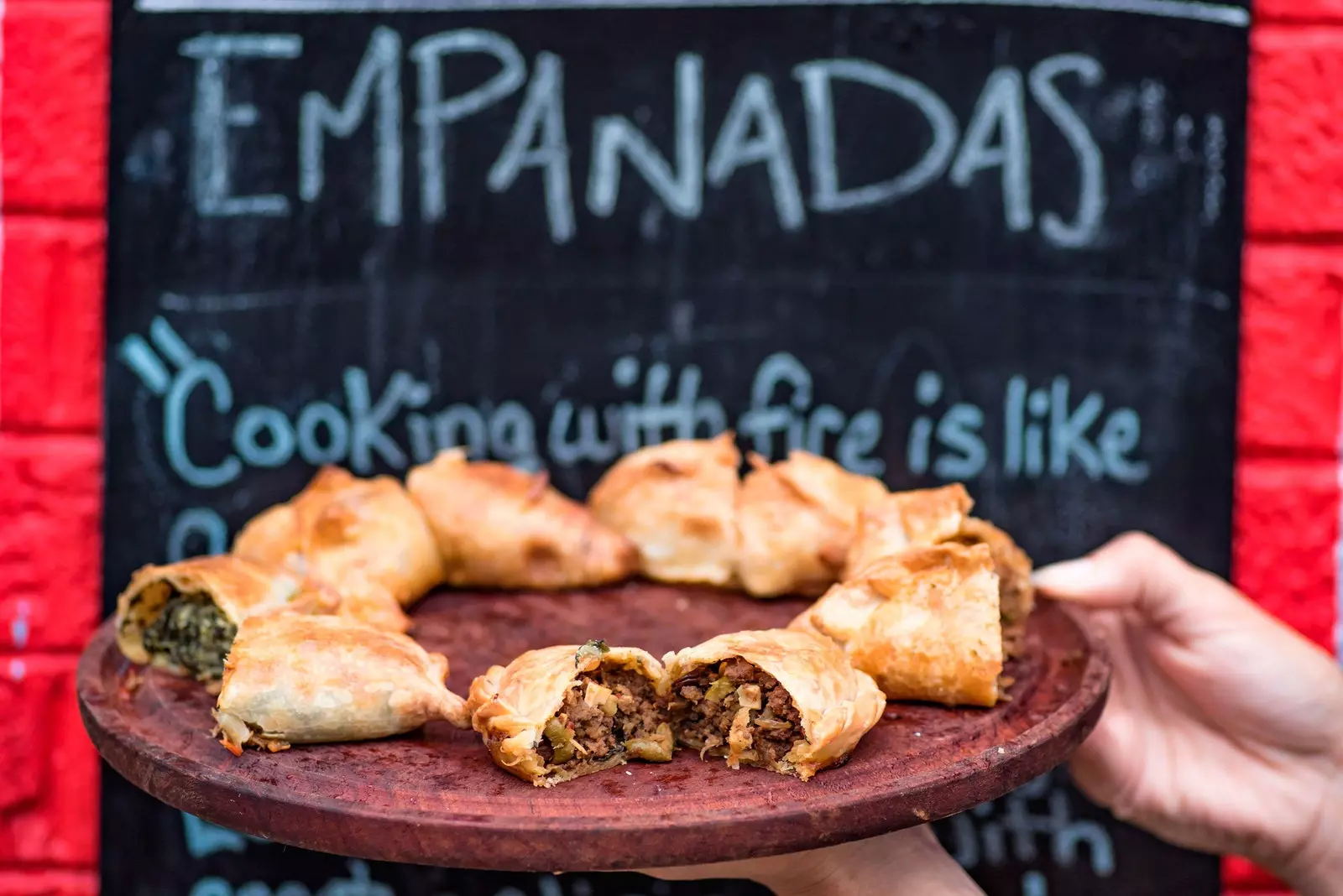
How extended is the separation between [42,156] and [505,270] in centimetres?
87

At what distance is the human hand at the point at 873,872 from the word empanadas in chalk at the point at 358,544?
0.63m

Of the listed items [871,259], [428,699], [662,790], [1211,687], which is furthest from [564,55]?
[1211,687]

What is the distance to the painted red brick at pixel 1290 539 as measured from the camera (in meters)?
2.26

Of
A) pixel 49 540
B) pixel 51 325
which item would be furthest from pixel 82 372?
pixel 49 540

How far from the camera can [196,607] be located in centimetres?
155

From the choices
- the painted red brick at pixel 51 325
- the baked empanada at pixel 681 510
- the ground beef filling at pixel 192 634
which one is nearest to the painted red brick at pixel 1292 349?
the baked empanada at pixel 681 510

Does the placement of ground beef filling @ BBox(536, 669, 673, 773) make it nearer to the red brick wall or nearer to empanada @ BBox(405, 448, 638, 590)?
empanada @ BBox(405, 448, 638, 590)

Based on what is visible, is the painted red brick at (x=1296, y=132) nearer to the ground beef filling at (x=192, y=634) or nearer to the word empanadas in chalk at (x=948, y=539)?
the word empanadas in chalk at (x=948, y=539)

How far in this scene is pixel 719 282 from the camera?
7.22 ft

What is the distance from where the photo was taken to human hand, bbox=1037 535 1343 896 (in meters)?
1.94

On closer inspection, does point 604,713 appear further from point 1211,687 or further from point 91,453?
point 91,453

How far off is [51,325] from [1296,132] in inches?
92.3

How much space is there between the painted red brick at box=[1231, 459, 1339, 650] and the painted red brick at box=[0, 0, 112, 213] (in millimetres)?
2255

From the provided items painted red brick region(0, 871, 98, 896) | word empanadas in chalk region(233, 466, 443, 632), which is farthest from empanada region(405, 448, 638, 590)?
painted red brick region(0, 871, 98, 896)
